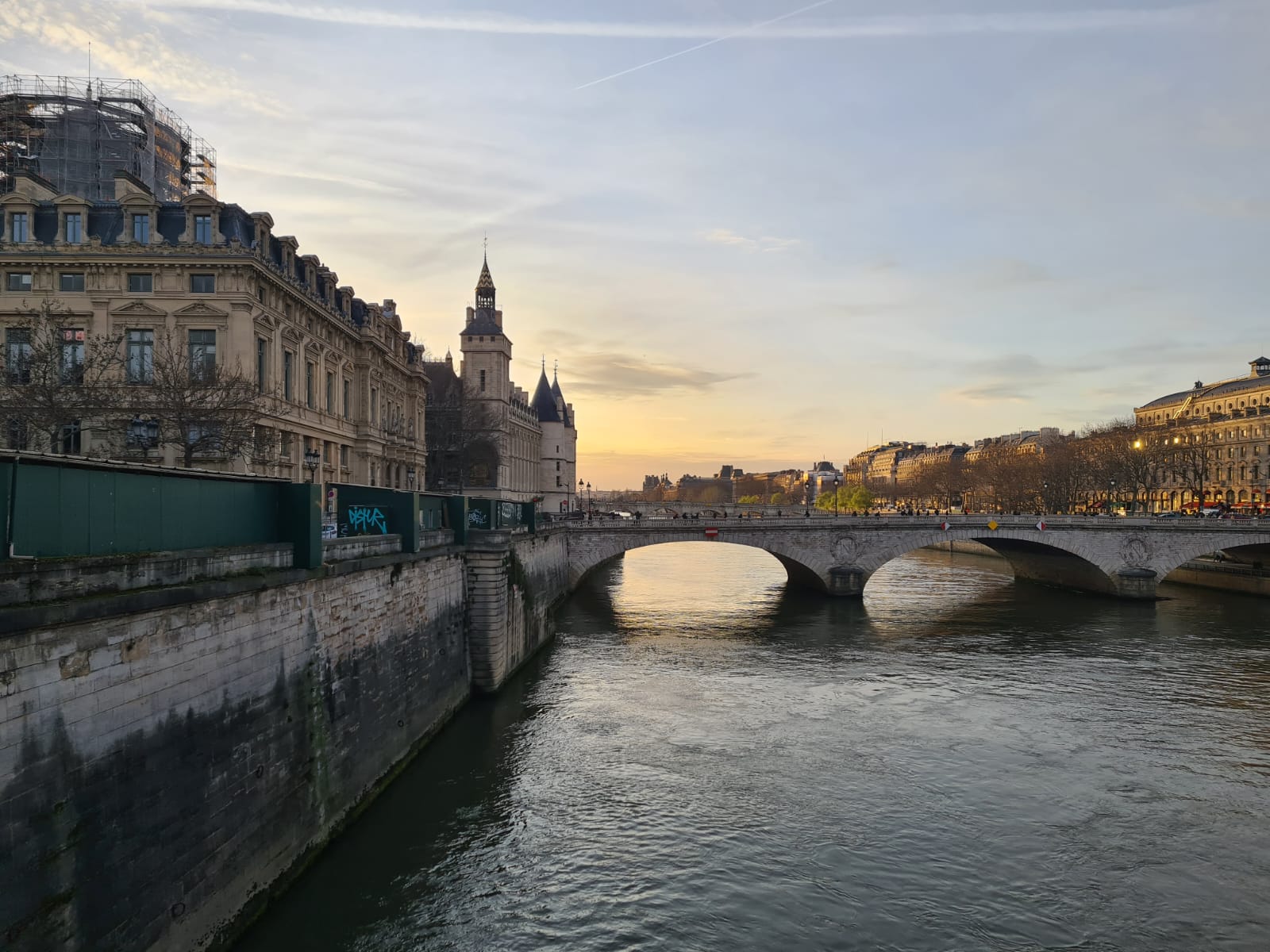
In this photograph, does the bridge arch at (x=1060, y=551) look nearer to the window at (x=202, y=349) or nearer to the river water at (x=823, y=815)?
the river water at (x=823, y=815)

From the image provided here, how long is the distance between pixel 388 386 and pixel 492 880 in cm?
4153

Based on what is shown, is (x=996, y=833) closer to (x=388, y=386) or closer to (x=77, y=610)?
(x=77, y=610)

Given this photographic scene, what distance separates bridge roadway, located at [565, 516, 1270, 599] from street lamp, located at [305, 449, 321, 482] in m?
14.2

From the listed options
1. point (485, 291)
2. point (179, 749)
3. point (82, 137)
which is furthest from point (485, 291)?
point (179, 749)

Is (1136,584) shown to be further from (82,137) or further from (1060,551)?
(82,137)

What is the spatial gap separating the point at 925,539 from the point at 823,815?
3612cm

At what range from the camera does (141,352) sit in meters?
32.3

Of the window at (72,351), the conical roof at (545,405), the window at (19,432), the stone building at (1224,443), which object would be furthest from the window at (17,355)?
the stone building at (1224,443)

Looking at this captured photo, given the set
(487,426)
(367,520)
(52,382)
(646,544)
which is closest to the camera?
(367,520)

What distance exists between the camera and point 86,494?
10219mm

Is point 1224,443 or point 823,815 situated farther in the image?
point 1224,443

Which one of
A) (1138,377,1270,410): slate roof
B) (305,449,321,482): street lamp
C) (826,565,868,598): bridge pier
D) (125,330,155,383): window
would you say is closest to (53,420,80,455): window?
(125,330,155,383): window

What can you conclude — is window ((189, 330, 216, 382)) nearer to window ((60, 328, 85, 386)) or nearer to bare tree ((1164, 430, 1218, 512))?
window ((60, 328, 85, 386))

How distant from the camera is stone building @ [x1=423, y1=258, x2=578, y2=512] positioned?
66.8m
